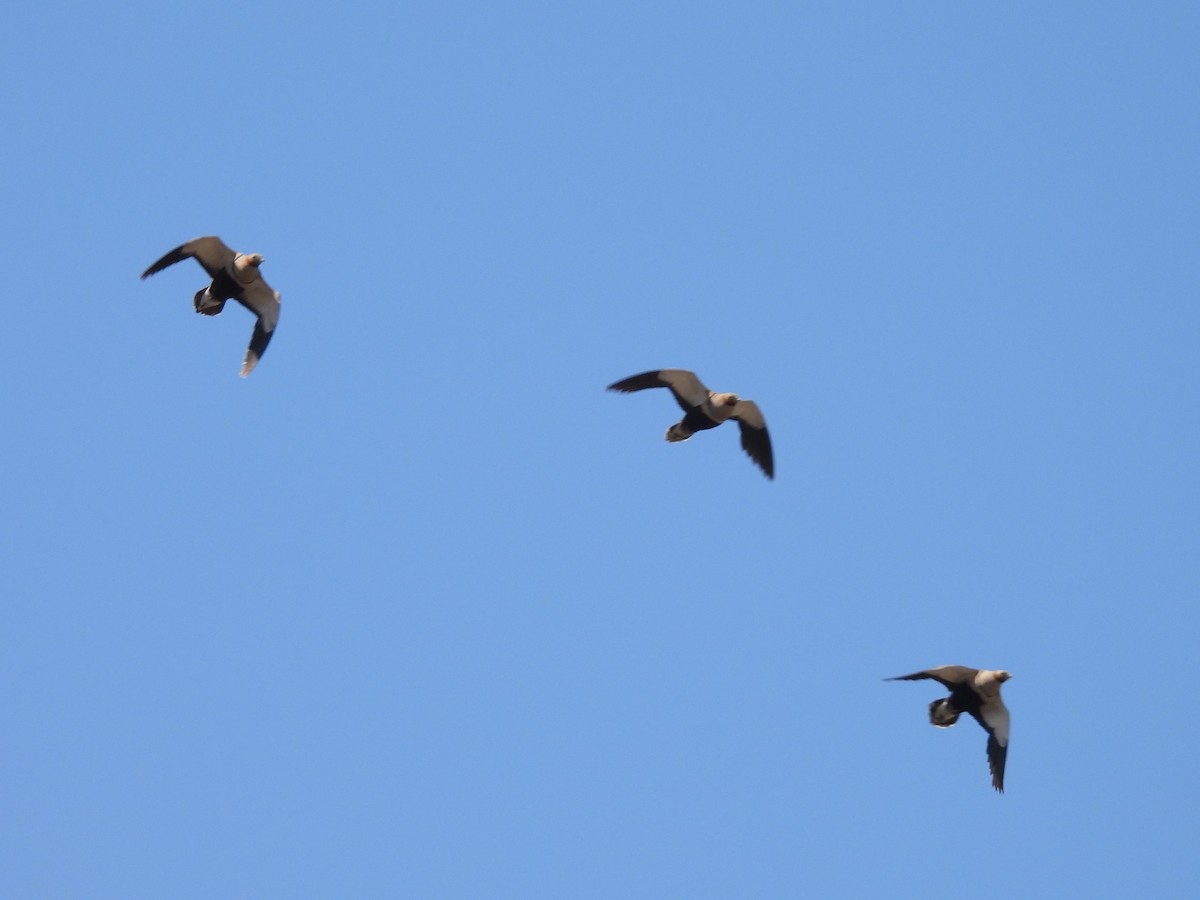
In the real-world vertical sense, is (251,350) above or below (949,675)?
above

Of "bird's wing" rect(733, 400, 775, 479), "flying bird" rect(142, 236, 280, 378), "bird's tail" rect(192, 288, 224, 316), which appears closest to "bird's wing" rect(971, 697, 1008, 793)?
"bird's wing" rect(733, 400, 775, 479)

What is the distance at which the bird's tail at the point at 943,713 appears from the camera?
1956 centimetres

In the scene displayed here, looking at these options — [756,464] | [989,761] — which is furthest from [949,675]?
[756,464]

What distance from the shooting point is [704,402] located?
22172 mm

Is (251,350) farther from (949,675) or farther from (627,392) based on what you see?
(949,675)

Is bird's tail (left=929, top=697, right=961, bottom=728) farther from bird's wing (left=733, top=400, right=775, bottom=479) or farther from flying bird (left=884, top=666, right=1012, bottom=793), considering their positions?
bird's wing (left=733, top=400, right=775, bottom=479)

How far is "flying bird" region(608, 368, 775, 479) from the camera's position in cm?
2175

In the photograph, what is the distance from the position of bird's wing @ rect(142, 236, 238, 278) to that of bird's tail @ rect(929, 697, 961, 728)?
31.3 ft

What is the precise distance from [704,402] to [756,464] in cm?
116

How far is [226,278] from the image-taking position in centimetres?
2108

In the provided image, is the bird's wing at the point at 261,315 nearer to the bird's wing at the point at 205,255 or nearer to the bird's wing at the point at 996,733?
the bird's wing at the point at 205,255

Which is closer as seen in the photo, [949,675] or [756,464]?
[949,675]

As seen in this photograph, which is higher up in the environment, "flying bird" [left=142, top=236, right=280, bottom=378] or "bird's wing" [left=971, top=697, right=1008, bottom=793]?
"flying bird" [left=142, top=236, right=280, bottom=378]

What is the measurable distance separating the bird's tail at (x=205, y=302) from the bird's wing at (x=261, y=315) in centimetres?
40
